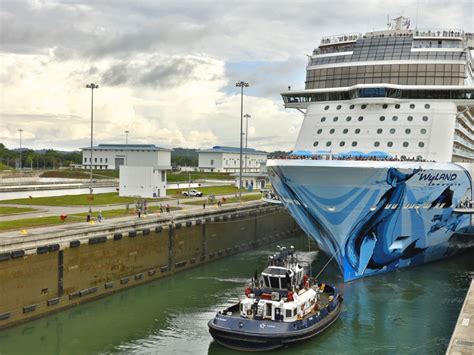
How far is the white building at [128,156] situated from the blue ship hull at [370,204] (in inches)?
2334

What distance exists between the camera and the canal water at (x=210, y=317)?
73.7ft

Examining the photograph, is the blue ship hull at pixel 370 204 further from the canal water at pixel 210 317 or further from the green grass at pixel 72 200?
the green grass at pixel 72 200

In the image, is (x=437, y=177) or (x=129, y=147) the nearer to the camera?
(x=437, y=177)

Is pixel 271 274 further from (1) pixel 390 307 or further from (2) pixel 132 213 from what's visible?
(2) pixel 132 213

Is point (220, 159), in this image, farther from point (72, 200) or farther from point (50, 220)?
point (50, 220)

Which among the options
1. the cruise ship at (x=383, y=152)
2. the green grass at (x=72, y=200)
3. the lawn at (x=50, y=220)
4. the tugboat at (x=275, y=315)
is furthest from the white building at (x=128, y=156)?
the tugboat at (x=275, y=315)

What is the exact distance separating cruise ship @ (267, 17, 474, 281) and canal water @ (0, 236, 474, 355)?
5.44ft

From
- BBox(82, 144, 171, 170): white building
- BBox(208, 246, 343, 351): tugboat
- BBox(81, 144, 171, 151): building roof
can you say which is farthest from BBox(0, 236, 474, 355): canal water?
BBox(81, 144, 171, 151): building roof

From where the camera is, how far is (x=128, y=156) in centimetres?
10325

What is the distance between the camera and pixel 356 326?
2519 centimetres

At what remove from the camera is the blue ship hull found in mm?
28172

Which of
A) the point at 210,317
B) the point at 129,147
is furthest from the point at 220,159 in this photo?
the point at 210,317

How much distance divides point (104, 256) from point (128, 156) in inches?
2951

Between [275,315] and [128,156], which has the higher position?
[128,156]
